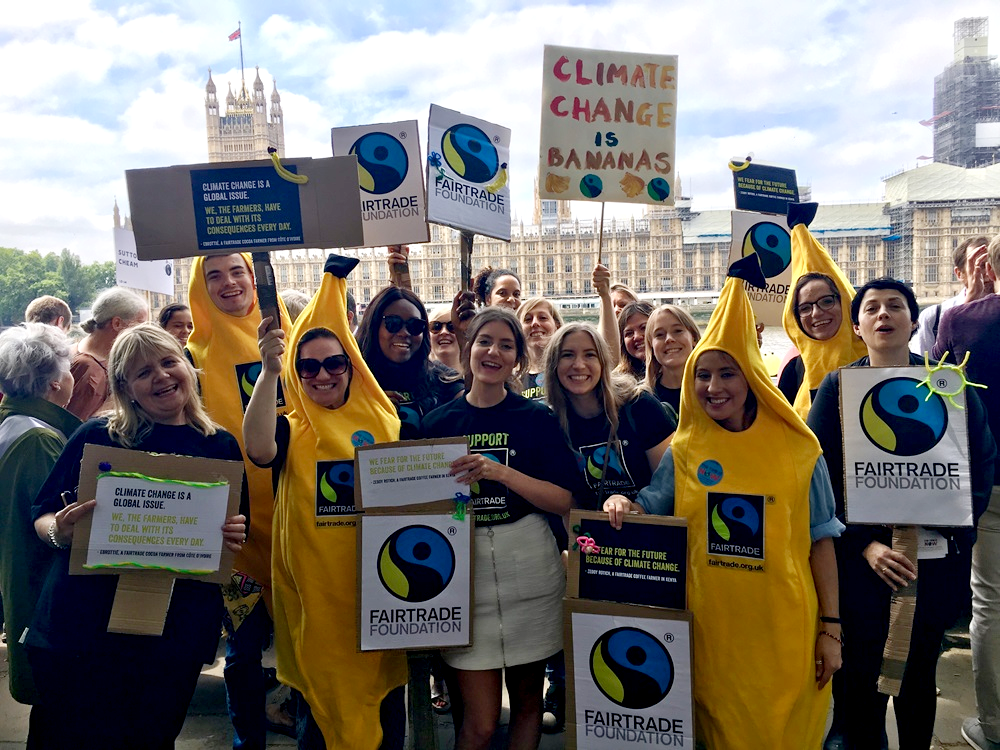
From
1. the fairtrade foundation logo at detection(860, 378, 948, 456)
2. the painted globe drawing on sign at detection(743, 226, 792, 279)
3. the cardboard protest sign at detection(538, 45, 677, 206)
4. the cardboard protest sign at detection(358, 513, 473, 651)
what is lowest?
the cardboard protest sign at detection(358, 513, 473, 651)

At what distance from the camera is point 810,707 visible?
2.08 m

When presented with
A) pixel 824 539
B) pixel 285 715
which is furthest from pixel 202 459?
pixel 824 539

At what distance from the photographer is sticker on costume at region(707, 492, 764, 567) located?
2059mm

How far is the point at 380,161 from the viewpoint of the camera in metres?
3.62

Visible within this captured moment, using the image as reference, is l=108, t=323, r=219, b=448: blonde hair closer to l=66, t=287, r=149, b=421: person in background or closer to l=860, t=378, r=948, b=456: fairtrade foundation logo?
l=66, t=287, r=149, b=421: person in background

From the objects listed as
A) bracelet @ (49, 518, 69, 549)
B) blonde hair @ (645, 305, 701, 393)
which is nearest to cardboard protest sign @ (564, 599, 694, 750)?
blonde hair @ (645, 305, 701, 393)

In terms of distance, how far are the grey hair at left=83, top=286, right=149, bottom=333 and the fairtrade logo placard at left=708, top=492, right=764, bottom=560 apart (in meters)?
2.55

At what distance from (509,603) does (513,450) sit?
0.43 metres

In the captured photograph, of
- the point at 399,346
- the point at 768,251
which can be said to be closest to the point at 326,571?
the point at 399,346

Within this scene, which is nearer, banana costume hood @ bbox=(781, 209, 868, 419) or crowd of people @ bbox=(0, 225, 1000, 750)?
crowd of people @ bbox=(0, 225, 1000, 750)

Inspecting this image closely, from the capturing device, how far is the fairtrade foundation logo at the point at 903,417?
2164 mm

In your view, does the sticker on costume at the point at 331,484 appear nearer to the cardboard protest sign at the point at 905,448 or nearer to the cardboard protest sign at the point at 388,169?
the cardboard protest sign at the point at 905,448

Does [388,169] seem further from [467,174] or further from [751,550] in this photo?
[751,550]

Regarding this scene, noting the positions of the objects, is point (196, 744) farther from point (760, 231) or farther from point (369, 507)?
point (760, 231)
